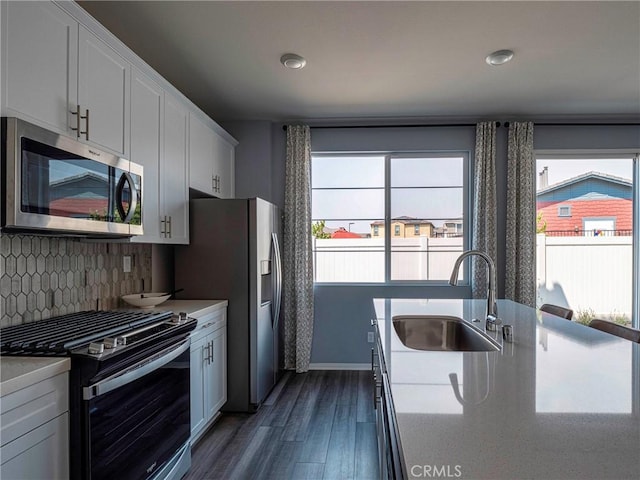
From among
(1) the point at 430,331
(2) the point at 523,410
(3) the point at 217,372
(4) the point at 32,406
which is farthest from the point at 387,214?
(4) the point at 32,406

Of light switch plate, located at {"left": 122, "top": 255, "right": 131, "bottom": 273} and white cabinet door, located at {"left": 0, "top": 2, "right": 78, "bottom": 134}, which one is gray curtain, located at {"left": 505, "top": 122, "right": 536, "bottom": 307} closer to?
light switch plate, located at {"left": 122, "top": 255, "right": 131, "bottom": 273}

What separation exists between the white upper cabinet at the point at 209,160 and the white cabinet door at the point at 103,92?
84 cm

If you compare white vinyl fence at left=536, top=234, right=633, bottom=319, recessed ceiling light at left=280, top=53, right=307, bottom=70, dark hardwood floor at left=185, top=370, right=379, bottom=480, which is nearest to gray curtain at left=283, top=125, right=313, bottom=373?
dark hardwood floor at left=185, top=370, right=379, bottom=480

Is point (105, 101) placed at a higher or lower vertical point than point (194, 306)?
higher

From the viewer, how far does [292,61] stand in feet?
8.87

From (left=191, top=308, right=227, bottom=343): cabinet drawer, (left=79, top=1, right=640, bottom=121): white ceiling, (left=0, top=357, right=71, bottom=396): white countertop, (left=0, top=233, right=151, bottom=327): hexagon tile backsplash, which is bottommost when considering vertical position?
(left=191, top=308, right=227, bottom=343): cabinet drawer

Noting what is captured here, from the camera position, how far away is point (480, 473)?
25.2 inches

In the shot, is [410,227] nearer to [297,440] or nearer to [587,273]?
[587,273]

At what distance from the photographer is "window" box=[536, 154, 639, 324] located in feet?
13.2

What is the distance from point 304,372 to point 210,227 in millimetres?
1858

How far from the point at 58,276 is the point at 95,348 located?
89 cm

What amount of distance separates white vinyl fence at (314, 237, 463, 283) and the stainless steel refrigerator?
129cm

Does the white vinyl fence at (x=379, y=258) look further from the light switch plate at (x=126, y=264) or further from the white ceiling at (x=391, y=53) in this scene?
the light switch plate at (x=126, y=264)

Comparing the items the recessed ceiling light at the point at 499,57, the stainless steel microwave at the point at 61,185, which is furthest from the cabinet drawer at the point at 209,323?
the recessed ceiling light at the point at 499,57
